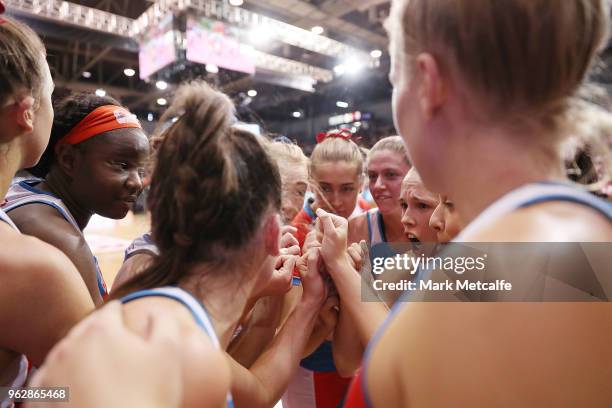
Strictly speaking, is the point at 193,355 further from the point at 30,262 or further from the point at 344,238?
the point at 344,238

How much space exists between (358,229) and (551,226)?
1.90m

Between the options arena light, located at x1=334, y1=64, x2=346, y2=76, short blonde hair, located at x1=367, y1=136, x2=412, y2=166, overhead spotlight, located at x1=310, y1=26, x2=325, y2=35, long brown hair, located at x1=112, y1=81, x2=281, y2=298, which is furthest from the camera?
arena light, located at x1=334, y1=64, x2=346, y2=76

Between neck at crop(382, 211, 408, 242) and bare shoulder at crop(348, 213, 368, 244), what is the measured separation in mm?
136

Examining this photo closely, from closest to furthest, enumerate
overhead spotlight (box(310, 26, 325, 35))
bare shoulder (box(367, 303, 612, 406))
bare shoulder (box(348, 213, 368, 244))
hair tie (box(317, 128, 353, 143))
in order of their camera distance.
A: bare shoulder (box(367, 303, 612, 406)), bare shoulder (box(348, 213, 368, 244)), hair tie (box(317, 128, 353, 143)), overhead spotlight (box(310, 26, 325, 35))

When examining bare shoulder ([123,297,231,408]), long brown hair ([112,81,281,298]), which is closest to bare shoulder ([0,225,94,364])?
long brown hair ([112,81,281,298])

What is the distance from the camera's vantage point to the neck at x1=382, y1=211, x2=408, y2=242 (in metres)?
2.26

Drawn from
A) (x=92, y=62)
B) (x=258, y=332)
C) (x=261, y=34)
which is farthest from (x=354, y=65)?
(x=258, y=332)

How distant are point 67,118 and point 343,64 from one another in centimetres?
857

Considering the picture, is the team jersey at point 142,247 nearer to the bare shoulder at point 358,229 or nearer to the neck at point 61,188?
the neck at point 61,188

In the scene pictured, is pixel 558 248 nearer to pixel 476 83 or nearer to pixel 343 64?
pixel 476 83

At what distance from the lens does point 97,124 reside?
151 centimetres

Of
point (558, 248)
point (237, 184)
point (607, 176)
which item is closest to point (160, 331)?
point (237, 184)

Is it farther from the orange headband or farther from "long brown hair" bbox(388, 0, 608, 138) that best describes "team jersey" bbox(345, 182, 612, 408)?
the orange headband

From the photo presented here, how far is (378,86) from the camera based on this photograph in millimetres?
11609
